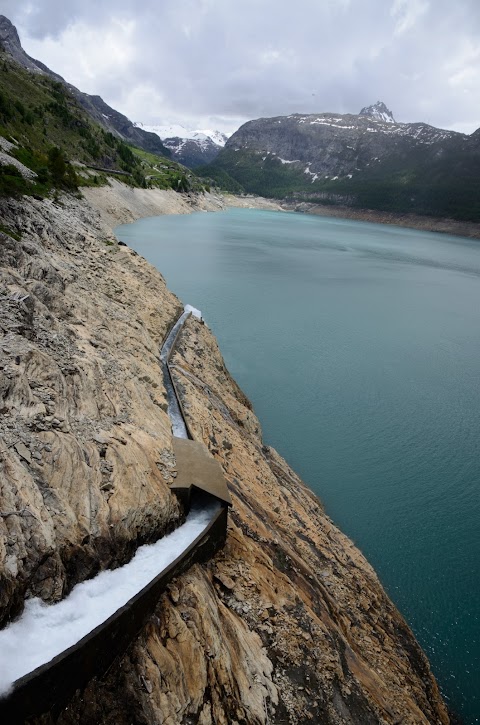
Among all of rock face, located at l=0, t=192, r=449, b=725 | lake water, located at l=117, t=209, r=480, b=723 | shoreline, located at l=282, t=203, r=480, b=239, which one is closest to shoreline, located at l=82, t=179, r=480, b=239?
shoreline, located at l=282, t=203, r=480, b=239

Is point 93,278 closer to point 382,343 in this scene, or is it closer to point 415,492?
point 415,492

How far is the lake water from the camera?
49.4 feet

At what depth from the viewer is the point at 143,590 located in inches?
291

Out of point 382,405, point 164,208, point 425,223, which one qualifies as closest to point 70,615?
point 382,405

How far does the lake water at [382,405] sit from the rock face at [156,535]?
2.08 meters

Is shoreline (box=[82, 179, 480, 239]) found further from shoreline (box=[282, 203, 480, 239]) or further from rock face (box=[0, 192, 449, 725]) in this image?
rock face (box=[0, 192, 449, 725])

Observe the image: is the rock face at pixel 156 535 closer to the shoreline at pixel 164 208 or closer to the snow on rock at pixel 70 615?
the snow on rock at pixel 70 615

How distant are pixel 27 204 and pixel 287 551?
57.6 ft

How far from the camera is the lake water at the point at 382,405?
15.1 metres

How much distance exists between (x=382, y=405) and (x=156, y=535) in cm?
2029

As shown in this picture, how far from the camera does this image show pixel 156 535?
9.18 m

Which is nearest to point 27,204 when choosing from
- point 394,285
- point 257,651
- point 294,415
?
point 294,415

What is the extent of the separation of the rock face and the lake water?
2.08 meters

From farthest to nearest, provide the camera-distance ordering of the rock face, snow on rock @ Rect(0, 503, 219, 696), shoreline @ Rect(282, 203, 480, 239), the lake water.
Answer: shoreline @ Rect(282, 203, 480, 239)
the lake water
the rock face
snow on rock @ Rect(0, 503, 219, 696)
